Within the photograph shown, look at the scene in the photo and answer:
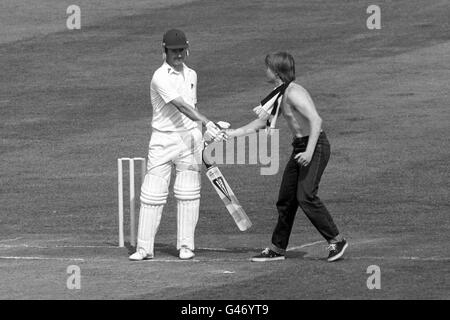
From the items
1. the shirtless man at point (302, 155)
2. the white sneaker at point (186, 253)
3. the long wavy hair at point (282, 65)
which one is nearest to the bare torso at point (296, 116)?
the shirtless man at point (302, 155)

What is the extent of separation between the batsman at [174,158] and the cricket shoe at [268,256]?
0.72 metres

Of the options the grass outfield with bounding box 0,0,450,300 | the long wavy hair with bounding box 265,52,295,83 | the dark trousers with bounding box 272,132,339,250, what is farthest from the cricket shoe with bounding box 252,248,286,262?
the long wavy hair with bounding box 265,52,295,83

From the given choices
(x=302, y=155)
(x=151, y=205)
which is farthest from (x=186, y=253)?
(x=302, y=155)

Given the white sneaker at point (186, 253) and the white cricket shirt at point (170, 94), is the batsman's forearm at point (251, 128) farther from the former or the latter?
the white sneaker at point (186, 253)

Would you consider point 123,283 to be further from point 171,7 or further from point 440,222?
point 171,7

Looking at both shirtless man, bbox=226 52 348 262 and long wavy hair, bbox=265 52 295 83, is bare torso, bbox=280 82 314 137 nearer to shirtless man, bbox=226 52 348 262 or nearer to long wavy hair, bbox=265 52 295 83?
shirtless man, bbox=226 52 348 262

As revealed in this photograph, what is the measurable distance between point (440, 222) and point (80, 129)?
814 cm

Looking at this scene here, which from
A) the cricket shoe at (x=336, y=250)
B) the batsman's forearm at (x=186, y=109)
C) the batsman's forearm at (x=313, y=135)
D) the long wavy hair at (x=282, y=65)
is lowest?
the cricket shoe at (x=336, y=250)

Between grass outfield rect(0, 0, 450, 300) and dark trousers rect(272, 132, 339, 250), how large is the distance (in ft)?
1.34

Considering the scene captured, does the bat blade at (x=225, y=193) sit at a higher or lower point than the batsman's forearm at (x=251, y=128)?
lower

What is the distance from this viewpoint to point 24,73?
2625 cm

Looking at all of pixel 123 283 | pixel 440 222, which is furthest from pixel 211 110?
pixel 123 283

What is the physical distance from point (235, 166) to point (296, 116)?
300 inches

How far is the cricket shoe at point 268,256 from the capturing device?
13.1 m
